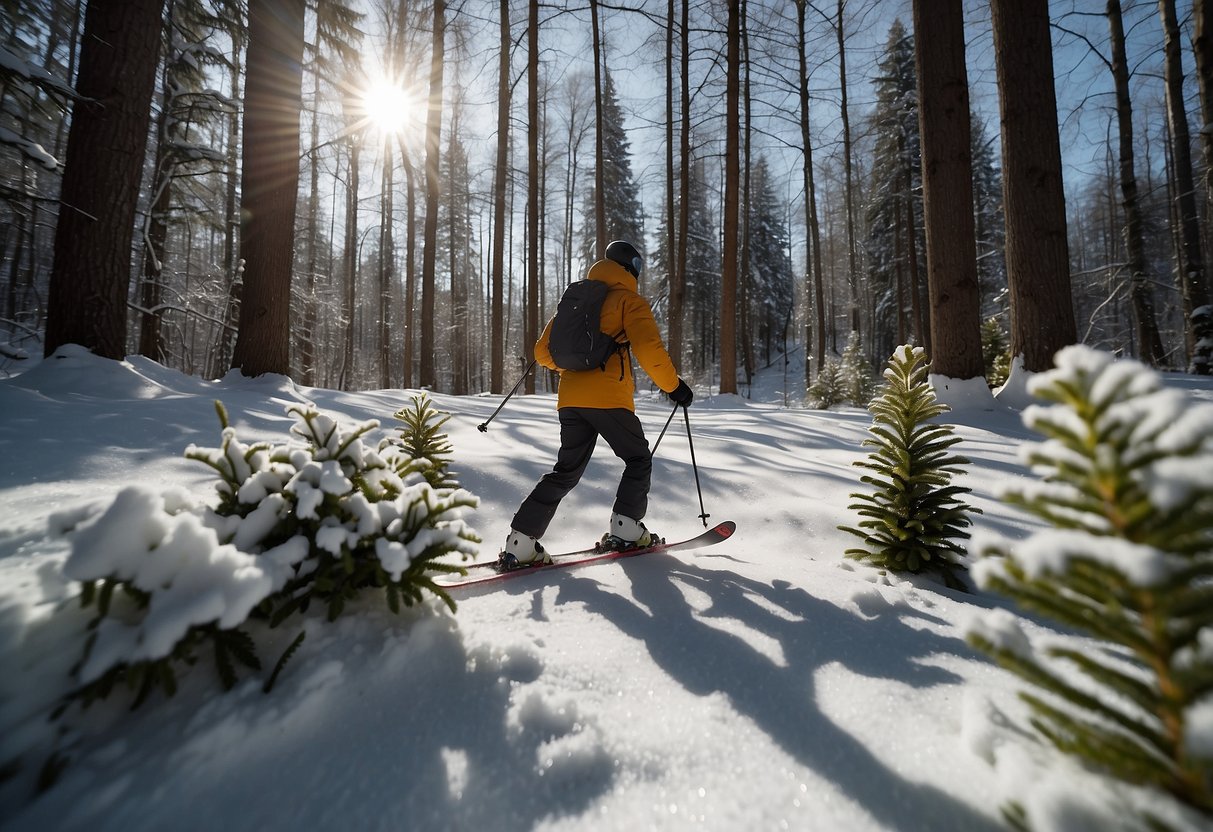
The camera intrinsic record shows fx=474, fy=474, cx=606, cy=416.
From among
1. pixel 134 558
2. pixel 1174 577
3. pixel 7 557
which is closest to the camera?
pixel 1174 577

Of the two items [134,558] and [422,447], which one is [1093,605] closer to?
[134,558]

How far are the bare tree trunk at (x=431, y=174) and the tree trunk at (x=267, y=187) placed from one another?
5.63 metres

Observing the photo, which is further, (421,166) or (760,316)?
(760,316)

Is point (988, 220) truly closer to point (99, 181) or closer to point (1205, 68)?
point (1205, 68)

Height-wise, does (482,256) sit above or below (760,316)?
above

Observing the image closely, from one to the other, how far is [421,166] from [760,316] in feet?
86.7

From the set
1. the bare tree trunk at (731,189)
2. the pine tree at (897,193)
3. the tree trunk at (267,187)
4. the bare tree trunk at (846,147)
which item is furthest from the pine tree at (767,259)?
the tree trunk at (267,187)

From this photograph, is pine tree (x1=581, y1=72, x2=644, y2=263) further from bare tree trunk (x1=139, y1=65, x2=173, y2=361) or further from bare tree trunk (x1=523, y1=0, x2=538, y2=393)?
bare tree trunk (x1=139, y1=65, x2=173, y2=361)

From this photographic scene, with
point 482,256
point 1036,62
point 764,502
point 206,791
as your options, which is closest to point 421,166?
point 482,256

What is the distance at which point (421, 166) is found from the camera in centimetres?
1867

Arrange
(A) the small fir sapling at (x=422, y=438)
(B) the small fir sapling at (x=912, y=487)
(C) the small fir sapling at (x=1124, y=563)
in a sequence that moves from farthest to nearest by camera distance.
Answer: (A) the small fir sapling at (x=422, y=438), (B) the small fir sapling at (x=912, y=487), (C) the small fir sapling at (x=1124, y=563)

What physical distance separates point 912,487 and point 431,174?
13.9 m

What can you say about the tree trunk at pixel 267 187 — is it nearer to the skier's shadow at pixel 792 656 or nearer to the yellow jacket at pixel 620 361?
the yellow jacket at pixel 620 361

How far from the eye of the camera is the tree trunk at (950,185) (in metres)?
6.05
